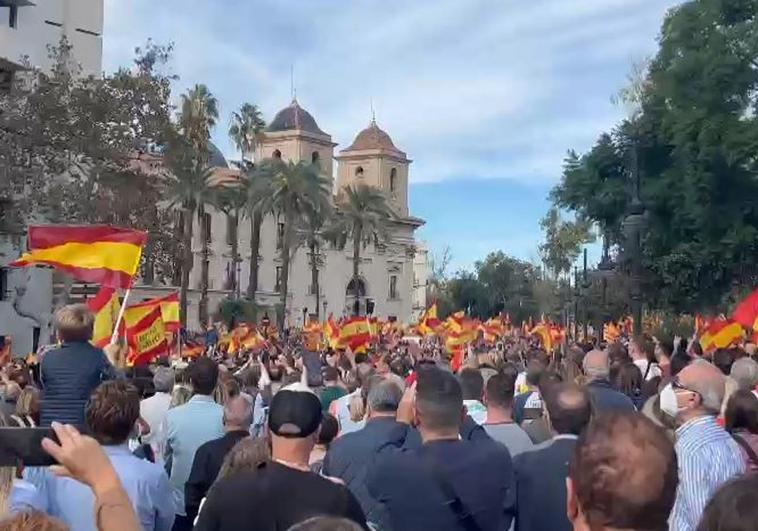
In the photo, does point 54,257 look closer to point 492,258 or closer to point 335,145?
point 335,145

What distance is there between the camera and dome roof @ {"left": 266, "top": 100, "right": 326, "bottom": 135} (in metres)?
90.8

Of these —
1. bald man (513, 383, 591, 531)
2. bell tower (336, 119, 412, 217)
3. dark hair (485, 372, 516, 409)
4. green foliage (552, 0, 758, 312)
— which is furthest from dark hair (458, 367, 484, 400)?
bell tower (336, 119, 412, 217)

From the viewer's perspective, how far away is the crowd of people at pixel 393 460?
284 cm

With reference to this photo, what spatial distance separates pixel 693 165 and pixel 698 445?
28593 millimetres

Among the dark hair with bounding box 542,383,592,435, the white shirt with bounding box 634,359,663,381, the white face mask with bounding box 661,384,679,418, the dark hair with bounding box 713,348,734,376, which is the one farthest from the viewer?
the dark hair with bounding box 713,348,734,376

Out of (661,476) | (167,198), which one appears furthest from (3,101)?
(661,476)

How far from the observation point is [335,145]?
9288 centimetres

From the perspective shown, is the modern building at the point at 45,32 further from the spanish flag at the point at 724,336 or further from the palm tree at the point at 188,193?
the spanish flag at the point at 724,336

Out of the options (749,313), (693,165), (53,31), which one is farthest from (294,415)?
(53,31)

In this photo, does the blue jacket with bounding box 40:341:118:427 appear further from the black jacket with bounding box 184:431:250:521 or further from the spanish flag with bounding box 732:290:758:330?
the spanish flag with bounding box 732:290:758:330

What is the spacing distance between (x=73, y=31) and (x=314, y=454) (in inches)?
1659

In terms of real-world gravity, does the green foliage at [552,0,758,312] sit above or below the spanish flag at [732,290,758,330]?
above

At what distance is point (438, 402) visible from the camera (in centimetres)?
503

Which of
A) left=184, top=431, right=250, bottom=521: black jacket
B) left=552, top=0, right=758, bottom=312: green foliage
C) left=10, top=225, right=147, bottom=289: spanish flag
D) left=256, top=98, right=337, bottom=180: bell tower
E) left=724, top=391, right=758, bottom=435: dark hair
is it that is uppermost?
left=256, top=98, right=337, bottom=180: bell tower
